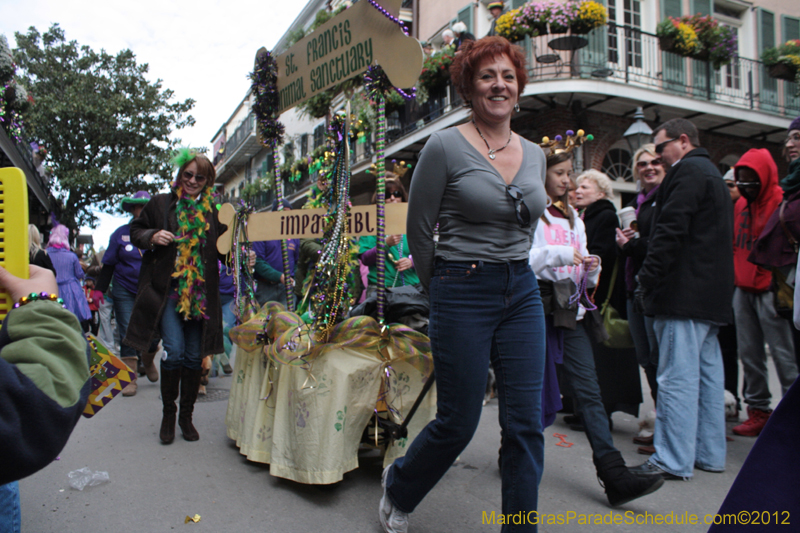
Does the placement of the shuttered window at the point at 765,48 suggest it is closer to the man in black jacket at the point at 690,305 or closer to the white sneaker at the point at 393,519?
the man in black jacket at the point at 690,305

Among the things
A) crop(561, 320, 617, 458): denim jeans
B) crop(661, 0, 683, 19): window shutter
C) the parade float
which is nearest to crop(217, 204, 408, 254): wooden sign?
the parade float

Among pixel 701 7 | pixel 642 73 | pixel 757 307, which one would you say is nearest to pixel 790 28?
pixel 701 7

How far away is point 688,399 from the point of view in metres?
3.22

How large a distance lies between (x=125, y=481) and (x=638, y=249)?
135 inches

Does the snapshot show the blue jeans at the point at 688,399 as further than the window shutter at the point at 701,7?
No

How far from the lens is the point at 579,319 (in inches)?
127

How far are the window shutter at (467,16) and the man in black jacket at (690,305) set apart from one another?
39.1 ft

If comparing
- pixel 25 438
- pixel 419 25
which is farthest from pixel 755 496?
pixel 419 25

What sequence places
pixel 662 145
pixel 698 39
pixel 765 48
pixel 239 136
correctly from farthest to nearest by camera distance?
pixel 239 136 → pixel 765 48 → pixel 698 39 → pixel 662 145

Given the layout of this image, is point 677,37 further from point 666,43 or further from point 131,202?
point 131,202

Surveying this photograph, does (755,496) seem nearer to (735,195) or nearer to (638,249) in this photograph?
(638,249)

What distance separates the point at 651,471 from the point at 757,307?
1928 mm

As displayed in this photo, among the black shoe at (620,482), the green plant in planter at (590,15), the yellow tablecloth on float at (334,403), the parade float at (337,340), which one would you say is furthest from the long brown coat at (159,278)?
the green plant in planter at (590,15)

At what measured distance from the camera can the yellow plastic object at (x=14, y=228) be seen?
132 centimetres
